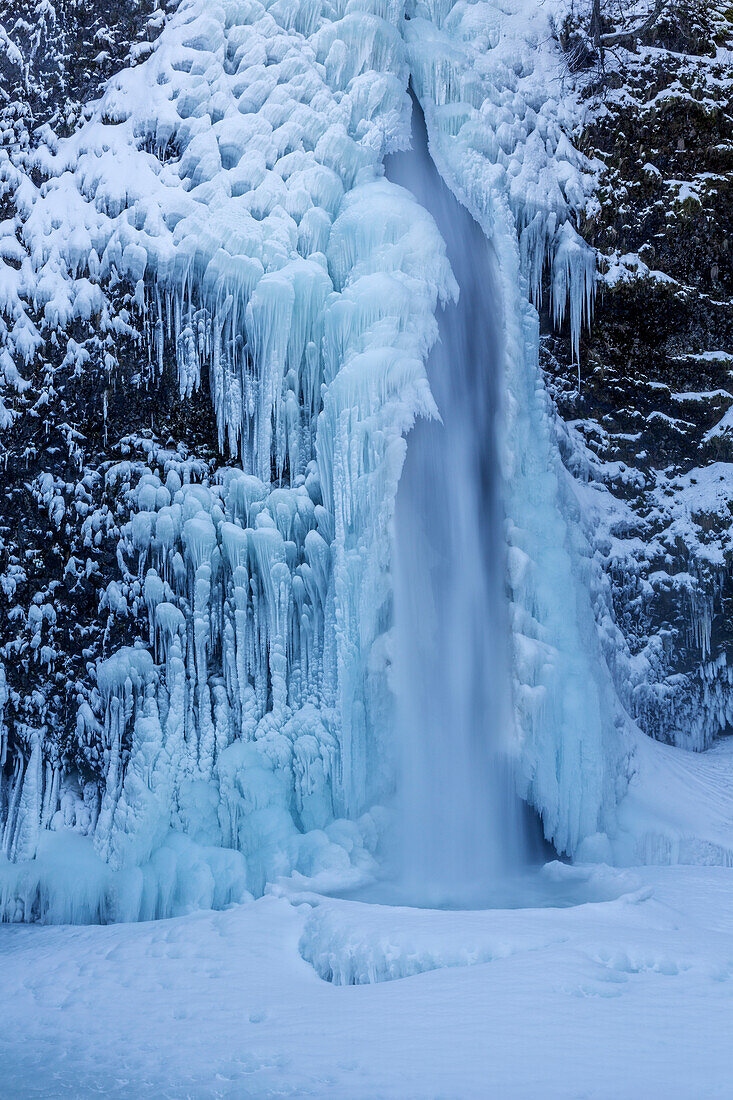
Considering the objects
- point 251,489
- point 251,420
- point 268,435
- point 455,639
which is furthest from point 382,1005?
point 251,420

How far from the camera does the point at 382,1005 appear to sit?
3.10 metres

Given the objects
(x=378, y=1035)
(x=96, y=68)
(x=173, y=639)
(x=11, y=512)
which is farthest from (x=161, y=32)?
(x=378, y=1035)

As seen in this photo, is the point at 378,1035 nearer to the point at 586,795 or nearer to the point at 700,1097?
the point at 700,1097

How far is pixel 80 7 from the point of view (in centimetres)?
561

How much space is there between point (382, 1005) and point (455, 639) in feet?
8.09

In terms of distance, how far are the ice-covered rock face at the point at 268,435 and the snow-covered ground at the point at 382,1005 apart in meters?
0.90

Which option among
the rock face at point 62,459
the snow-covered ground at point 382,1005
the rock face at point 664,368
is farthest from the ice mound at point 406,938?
the rock face at point 664,368

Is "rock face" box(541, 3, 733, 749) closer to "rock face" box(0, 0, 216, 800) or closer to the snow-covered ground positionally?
the snow-covered ground

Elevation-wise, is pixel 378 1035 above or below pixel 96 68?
below

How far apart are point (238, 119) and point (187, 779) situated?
3696 millimetres

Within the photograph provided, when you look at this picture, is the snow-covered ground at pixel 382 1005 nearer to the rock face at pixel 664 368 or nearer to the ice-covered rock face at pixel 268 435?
the ice-covered rock face at pixel 268 435

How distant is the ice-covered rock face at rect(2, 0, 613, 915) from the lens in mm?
4973

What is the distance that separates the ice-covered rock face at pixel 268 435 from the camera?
4973 millimetres

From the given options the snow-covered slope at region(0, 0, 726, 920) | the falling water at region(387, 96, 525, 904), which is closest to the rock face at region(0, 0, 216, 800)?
the snow-covered slope at region(0, 0, 726, 920)
